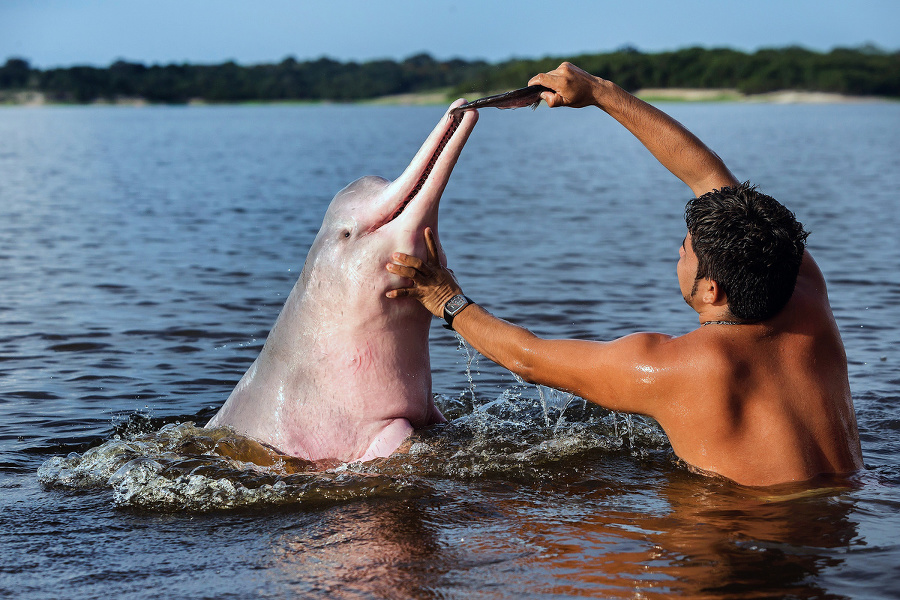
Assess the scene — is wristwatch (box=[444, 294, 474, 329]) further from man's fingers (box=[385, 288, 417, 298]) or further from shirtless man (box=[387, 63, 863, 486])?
man's fingers (box=[385, 288, 417, 298])

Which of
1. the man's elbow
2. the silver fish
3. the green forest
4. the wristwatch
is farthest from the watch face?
the green forest

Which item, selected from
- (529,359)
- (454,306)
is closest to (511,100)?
(454,306)

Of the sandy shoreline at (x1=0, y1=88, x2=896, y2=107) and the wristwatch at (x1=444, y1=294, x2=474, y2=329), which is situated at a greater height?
the sandy shoreline at (x1=0, y1=88, x2=896, y2=107)

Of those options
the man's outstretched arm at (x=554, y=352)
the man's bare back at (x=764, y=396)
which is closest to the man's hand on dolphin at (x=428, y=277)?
the man's outstretched arm at (x=554, y=352)

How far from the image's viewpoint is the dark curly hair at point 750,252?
4.58 m

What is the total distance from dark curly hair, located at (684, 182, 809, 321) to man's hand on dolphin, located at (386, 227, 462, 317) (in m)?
1.30

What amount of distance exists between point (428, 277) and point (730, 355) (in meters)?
1.56

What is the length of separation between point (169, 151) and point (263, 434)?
42.0 meters

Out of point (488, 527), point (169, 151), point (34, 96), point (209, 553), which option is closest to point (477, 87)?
point (488, 527)

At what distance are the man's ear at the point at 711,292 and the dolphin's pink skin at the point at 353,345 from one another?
1408 mm

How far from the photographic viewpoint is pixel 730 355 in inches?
181

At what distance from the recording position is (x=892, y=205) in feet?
69.8

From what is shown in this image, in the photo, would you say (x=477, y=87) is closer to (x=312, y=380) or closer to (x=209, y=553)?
(x=312, y=380)

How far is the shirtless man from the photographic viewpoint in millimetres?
4609
